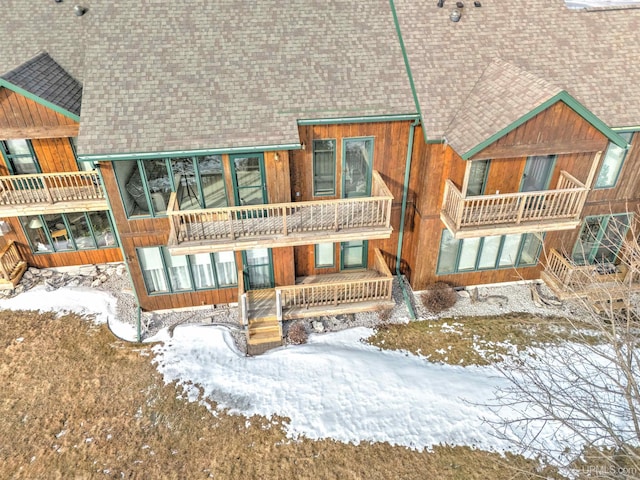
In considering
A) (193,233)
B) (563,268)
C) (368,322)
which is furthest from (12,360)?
(563,268)

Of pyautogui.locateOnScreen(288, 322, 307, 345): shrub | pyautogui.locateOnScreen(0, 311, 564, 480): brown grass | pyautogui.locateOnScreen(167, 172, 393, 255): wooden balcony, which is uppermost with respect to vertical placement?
pyautogui.locateOnScreen(167, 172, 393, 255): wooden balcony

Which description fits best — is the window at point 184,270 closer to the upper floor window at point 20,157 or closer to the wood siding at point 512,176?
the upper floor window at point 20,157

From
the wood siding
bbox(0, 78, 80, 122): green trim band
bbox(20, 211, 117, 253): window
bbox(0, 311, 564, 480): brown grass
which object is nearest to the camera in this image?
bbox(0, 311, 564, 480): brown grass

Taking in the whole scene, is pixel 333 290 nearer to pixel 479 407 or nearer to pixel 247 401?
pixel 247 401

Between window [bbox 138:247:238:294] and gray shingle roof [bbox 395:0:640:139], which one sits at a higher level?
gray shingle roof [bbox 395:0:640:139]

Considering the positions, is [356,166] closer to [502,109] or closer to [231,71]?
[502,109]

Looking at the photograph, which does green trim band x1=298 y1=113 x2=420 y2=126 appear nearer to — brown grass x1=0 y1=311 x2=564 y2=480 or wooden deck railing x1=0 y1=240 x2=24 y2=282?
brown grass x1=0 y1=311 x2=564 y2=480

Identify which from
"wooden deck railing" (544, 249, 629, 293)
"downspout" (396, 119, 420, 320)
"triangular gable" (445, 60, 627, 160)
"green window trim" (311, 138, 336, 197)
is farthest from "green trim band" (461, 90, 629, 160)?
"wooden deck railing" (544, 249, 629, 293)
